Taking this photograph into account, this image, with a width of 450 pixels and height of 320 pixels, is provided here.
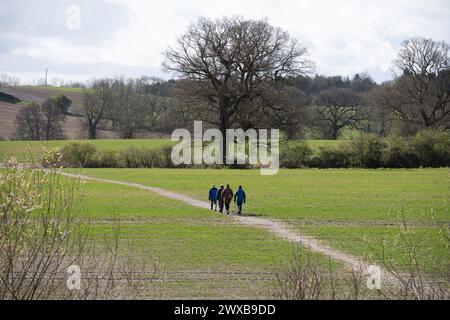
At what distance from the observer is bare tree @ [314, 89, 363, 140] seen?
105 m

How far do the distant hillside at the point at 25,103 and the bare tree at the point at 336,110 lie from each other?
35.1 m

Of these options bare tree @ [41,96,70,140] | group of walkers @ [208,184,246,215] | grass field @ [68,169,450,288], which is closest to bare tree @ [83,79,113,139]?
bare tree @ [41,96,70,140]

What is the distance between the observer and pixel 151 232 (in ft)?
81.5

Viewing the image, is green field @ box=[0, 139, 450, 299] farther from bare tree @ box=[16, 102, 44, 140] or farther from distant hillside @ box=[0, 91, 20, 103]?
distant hillside @ box=[0, 91, 20, 103]

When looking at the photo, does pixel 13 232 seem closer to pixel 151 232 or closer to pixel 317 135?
pixel 151 232

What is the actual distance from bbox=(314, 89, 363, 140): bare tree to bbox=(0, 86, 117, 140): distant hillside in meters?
35.1

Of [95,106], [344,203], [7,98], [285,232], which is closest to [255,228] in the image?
[285,232]

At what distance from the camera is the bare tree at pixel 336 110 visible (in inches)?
4141

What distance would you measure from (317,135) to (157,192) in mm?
67113

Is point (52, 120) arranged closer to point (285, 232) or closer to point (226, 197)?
point (226, 197)

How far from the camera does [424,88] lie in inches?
3046

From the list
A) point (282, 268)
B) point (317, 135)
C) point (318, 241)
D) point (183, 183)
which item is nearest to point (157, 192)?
point (183, 183)

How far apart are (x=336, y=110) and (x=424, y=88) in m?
29.3
